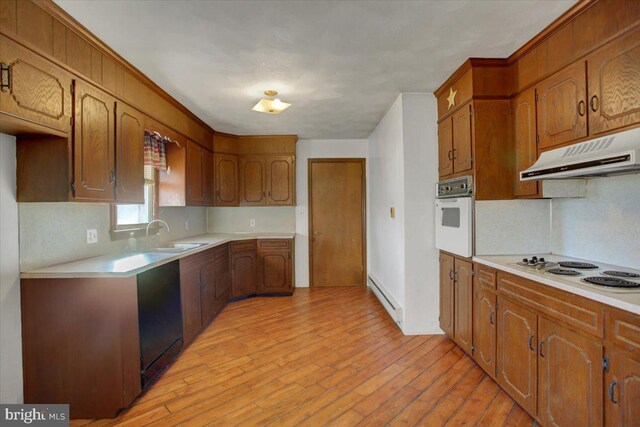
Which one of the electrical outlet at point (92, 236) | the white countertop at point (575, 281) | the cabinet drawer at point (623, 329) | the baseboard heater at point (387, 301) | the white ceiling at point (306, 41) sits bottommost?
the baseboard heater at point (387, 301)

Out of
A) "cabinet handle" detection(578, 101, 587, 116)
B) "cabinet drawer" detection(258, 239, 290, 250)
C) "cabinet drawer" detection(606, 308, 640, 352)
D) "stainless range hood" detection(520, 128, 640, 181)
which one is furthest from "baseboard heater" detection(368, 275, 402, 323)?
"cabinet handle" detection(578, 101, 587, 116)

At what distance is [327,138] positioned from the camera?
15.9ft

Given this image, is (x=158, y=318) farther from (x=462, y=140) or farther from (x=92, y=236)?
(x=462, y=140)

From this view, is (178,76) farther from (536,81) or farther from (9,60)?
(536,81)

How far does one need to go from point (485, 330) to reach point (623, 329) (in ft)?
3.48

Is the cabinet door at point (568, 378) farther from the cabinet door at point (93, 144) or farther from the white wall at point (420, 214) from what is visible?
the cabinet door at point (93, 144)

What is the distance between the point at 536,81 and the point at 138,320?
3164 mm

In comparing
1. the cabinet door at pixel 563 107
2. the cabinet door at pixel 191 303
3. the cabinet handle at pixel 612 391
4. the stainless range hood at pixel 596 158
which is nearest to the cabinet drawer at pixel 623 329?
the cabinet handle at pixel 612 391

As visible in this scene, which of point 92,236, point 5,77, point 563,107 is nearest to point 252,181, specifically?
point 92,236

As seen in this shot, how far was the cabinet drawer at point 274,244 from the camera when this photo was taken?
171 inches

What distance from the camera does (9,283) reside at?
1769mm

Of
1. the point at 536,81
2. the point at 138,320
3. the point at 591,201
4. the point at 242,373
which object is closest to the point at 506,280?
the point at 591,201

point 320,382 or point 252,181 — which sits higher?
point 252,181

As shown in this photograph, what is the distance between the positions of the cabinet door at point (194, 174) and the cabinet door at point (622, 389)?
12.1ft
